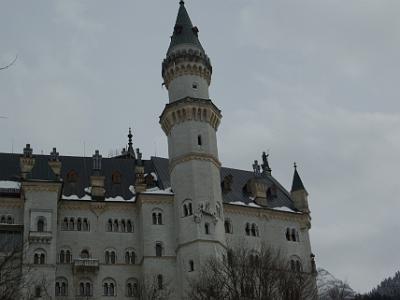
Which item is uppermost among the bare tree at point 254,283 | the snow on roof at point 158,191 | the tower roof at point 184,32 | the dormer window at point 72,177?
the tower roof at point 184,32

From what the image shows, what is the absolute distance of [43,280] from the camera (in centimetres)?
6266

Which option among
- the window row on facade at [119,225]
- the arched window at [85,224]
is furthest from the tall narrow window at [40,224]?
the window row on facade at [119,225]

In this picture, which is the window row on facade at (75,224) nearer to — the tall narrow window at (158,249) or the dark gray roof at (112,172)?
the dark gray roof at (112,172)

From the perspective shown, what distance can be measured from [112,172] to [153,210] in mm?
8795

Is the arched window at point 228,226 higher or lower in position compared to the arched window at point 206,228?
higher

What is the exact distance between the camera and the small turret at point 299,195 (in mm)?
83312

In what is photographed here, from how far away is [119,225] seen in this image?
74188mm

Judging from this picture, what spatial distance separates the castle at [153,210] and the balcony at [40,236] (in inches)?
4.3

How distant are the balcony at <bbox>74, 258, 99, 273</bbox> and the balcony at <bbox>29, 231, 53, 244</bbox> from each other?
3.71 m

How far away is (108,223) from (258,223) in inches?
670

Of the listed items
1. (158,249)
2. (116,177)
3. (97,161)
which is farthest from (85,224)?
(97,161)

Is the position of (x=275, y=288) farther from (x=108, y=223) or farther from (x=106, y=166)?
(x=106, y=166)

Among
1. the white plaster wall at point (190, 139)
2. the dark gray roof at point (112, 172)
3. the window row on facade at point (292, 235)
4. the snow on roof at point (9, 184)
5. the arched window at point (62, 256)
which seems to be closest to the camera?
the arched window at point (62, 256)

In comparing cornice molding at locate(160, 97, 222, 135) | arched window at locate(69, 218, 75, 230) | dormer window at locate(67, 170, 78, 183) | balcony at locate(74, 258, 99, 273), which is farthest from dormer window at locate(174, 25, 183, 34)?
balcony at locate(74, 258, 99, 273)
